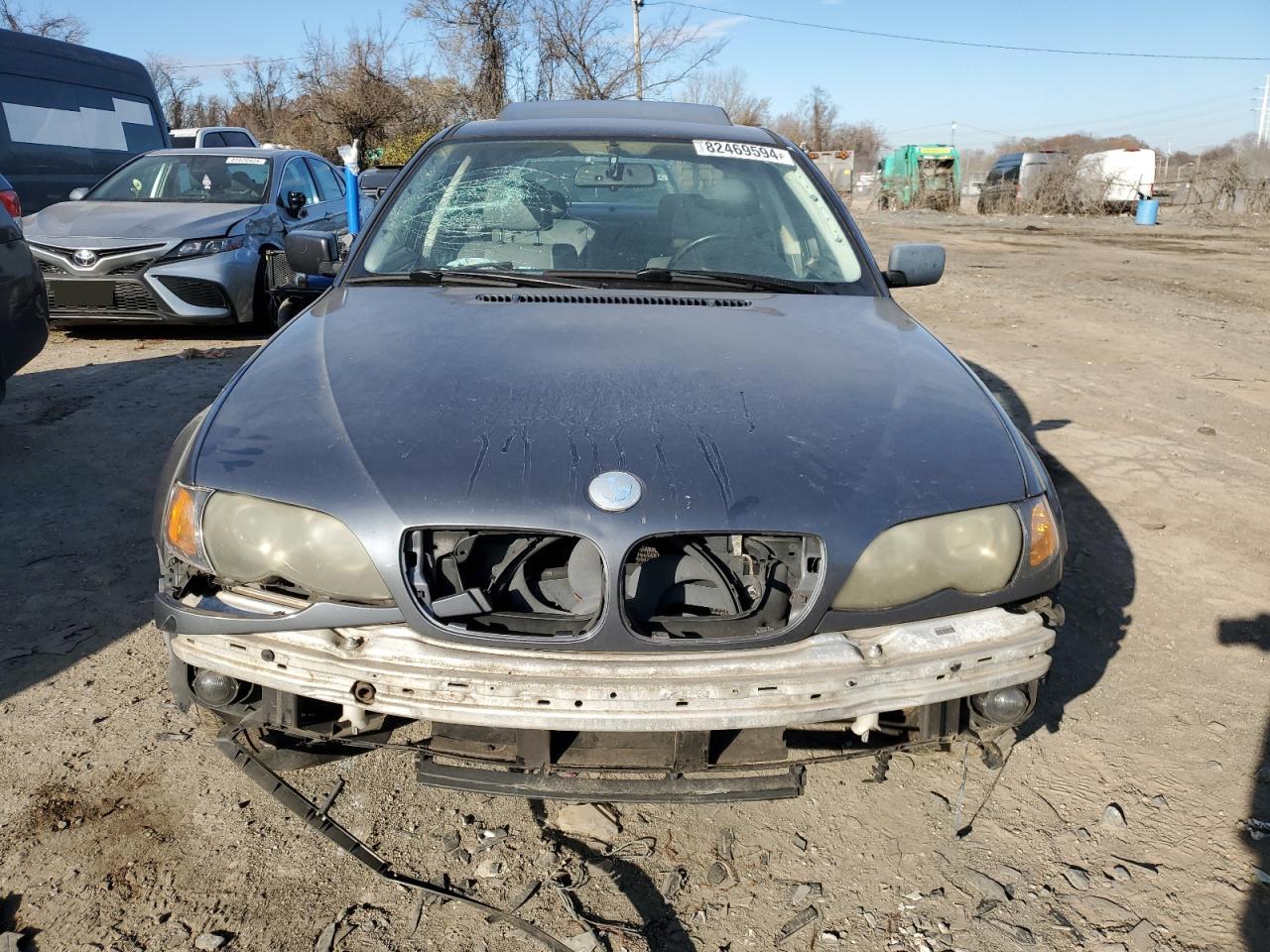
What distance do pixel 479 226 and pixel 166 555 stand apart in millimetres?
1617

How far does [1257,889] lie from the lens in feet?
6.80

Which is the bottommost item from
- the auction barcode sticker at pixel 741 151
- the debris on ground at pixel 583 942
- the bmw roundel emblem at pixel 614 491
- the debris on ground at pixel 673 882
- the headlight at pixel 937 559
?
the debris on ground at pixel 673 882

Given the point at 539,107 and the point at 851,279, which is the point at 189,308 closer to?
the point at 539,107

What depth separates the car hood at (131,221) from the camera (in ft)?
23.1

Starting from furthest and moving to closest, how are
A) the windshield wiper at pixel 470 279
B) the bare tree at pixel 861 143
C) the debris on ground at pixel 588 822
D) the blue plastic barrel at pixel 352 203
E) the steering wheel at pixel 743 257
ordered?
the bare tree at pixel 861 143
the blue plastic barrel at pixel 352 203
the steering wheel at pixel 743 257
the windshield wiper at pixel 470 279
the debris on ground at pixel 588 822

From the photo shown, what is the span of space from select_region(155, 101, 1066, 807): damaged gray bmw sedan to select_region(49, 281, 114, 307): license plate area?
559 cm

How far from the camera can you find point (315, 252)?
328cm

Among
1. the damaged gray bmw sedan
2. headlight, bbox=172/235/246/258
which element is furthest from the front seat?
headlight, bbox=172/235/246/258

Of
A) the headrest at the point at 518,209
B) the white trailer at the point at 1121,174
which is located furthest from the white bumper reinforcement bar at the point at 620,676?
the white trailer at the point at 1121,174

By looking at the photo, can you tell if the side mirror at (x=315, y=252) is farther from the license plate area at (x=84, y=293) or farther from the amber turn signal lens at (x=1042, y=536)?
the license plate area at (x=84, y=293)

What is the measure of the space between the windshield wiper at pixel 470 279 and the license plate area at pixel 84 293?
16.6 feet

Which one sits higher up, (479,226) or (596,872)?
(479,226)

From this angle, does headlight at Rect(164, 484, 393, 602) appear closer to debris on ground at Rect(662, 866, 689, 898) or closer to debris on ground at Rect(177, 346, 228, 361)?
debris on ground at Rect(662, 866, 689, 898)

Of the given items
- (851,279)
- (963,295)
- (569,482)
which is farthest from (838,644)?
(963,295)
